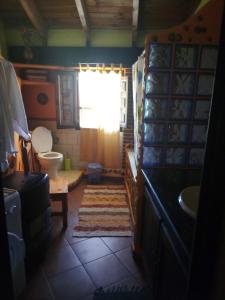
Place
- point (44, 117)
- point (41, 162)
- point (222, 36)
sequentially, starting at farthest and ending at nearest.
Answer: point (44, 117)
point (41, 162)
point (222, 36)

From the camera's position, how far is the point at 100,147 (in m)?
3.83

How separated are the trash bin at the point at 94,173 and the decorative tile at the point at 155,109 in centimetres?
216

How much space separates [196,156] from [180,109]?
0.42m

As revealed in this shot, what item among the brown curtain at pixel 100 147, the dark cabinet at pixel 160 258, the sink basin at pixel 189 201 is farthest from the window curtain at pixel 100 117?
the sink basin at pixel 189 201

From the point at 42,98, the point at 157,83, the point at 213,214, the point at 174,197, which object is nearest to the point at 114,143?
the point at 42,98

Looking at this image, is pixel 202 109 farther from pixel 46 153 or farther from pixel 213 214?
pixel 46 153

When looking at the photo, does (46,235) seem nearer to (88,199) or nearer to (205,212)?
(88,199)

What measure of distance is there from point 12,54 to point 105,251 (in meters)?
3.34

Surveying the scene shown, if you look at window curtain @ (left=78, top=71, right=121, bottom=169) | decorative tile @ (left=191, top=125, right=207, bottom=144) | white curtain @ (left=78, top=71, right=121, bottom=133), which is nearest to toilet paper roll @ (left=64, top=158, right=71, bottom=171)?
window curtain @ (left=78, top=71, right=121, bottom=169)

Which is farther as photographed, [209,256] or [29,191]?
[29,191]

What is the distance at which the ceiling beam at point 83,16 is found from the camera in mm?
2723

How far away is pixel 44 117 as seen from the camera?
3.83 m

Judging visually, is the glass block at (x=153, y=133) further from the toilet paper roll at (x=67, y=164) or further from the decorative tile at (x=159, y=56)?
the toilet paper roll at (x=67, y=164)

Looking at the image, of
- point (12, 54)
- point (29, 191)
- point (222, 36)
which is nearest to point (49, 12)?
point (12, 54)
